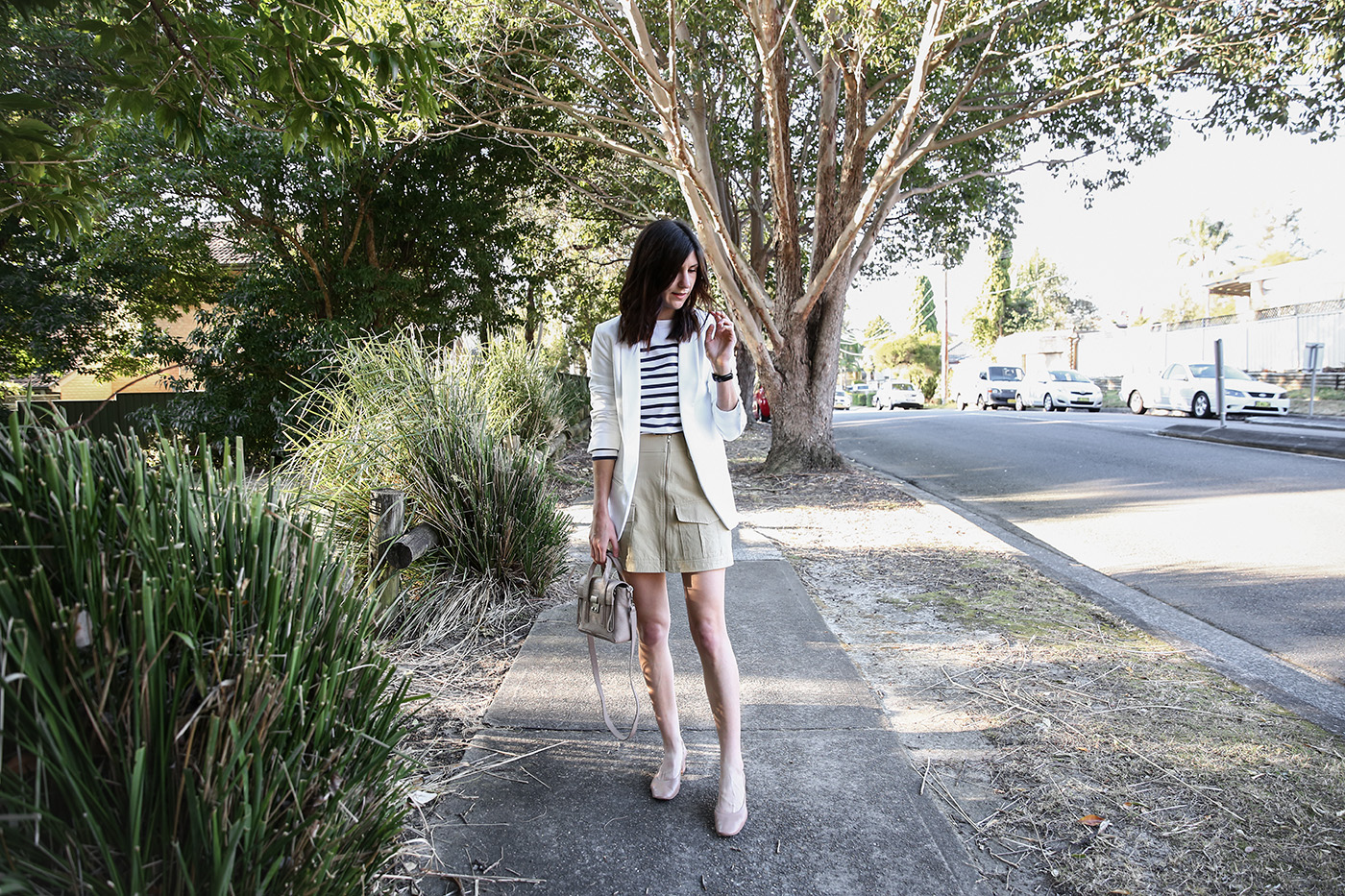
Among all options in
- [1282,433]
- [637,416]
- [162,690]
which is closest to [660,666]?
[637,416]

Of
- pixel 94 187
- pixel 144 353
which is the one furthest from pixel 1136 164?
pixel 144 353

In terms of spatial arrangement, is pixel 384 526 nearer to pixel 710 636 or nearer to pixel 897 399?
pixel 710 636

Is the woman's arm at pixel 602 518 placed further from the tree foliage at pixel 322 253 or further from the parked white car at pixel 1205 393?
the parked white car at pixel 1205 393

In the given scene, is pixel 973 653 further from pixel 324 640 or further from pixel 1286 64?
pixel 1286 64

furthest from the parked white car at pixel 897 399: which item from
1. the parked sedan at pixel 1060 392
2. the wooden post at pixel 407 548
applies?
the wooden post at pixel 407 548

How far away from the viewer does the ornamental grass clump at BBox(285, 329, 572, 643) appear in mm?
4578

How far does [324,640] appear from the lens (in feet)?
6.18

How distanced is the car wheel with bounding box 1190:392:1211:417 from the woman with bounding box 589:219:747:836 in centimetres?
2005

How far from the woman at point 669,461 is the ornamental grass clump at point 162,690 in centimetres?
109

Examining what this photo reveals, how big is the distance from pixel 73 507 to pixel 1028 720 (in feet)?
10.8

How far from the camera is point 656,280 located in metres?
2.74

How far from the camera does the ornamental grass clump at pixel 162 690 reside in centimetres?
145

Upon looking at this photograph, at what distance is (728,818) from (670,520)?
3.08ft

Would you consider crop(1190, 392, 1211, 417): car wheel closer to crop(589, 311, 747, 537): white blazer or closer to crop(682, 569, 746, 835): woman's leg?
crop(589, 311, 747, 537): white blazer
